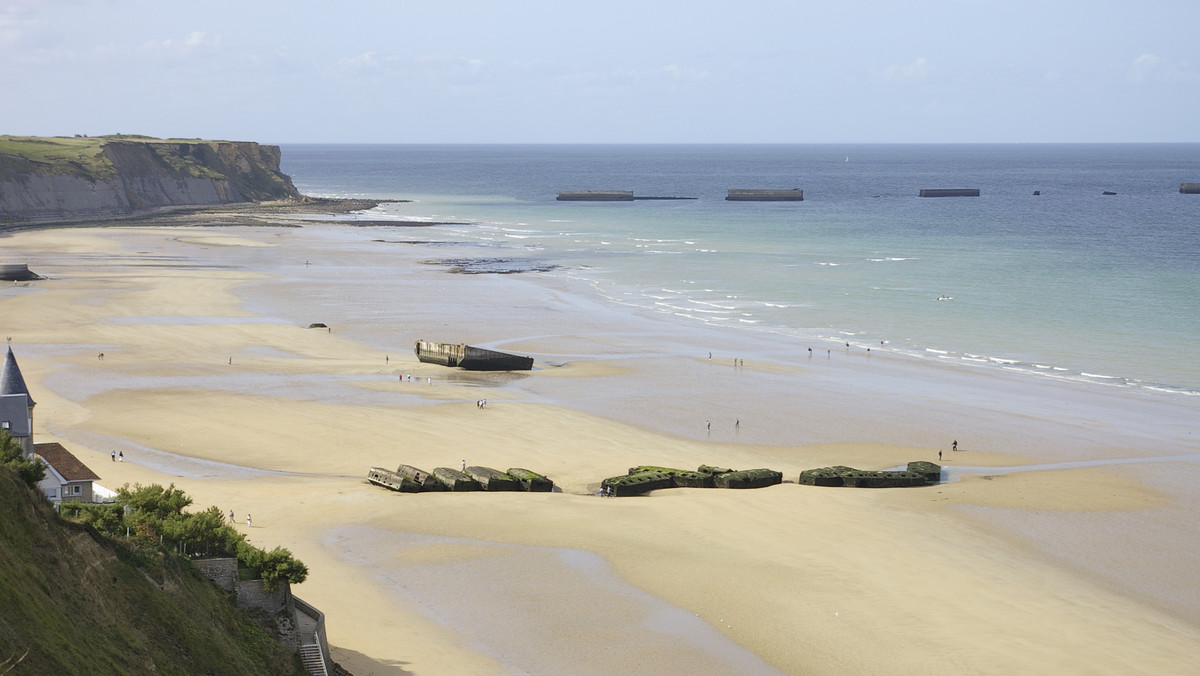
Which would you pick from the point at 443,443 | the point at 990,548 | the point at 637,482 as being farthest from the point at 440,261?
the point at 990,548

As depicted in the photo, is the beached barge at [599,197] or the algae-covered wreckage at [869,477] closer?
the algae-covered wreckage at [869,477]

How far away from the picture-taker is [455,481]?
34.1 meters

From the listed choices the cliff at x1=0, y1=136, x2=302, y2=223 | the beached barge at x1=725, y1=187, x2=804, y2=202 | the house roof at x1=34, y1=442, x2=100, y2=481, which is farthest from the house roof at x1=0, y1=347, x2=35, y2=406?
the beached barge at x1=725, y1=187, x2=804, y2=202

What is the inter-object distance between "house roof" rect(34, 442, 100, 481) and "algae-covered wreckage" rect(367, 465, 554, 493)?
358 inches

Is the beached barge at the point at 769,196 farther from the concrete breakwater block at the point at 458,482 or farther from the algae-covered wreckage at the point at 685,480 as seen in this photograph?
the concrete breakwater block at the point at 458,482

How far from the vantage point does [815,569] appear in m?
28.0

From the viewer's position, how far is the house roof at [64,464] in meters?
27.0

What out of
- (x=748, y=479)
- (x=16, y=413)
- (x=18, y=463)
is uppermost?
(x=18, y=463)

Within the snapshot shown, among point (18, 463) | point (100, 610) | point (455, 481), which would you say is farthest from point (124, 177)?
point (100, 610)

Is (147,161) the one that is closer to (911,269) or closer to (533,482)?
(911,269)

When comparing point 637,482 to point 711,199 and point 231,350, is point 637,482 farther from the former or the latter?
point 711,199

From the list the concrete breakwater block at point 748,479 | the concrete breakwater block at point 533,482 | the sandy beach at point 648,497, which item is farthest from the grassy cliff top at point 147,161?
the concrete breakwater block at point 748,479

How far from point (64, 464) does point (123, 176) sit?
387ft

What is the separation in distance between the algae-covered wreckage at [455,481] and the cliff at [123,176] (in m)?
98.2
